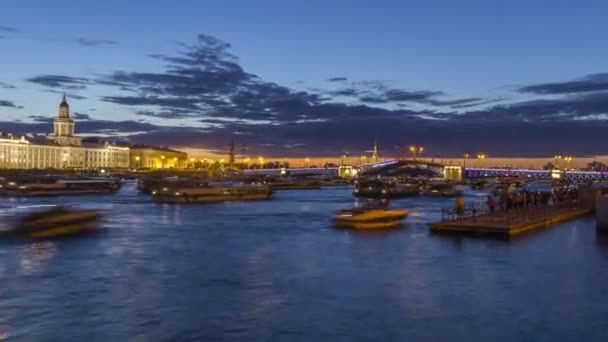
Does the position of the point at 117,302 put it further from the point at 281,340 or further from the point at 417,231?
the point at 417,231

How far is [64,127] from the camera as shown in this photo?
178 m

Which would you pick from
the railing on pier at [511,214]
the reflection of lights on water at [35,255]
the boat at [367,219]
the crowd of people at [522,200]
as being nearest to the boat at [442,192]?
the crowd of people at [522,200]

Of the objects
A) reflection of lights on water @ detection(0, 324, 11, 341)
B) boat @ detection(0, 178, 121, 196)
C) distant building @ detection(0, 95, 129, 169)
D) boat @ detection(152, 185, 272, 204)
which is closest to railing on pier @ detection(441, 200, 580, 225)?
reflection of lights on water @ detection(0, 324, 11, 341)

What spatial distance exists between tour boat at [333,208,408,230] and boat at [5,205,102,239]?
1215 centimetres

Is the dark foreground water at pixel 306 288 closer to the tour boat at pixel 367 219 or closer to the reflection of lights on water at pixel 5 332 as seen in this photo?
the reflection of lights on water at pixel 5 332

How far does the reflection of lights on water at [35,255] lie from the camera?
827 inches

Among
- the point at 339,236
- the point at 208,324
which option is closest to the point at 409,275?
the point at 208,324

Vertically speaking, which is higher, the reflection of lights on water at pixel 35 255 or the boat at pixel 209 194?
the boat at pixel 209 194

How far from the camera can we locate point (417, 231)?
32969 millimetres

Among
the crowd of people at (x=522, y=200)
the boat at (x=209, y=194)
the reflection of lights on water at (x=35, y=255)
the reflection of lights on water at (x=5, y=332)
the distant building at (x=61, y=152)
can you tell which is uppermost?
the distant building at (x=61, y=152)

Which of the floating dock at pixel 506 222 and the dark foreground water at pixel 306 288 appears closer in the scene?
the dark foreground water at pixel 306 288

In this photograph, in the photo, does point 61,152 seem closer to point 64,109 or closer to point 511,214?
point 64,109

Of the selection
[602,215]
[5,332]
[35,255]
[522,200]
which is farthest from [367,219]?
[5,332]

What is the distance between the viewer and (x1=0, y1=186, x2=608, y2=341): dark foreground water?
44.8 ft
